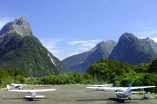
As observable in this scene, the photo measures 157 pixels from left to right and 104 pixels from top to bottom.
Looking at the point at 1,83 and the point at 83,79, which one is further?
the point at 83,79

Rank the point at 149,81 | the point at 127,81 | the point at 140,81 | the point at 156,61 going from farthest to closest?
the point at 156,61 < the point at 127,81 < the point at 140,81 < the point at 149,81

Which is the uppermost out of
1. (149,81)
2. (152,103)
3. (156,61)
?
(156,61)

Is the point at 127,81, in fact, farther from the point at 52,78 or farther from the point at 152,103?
the point at 52,78

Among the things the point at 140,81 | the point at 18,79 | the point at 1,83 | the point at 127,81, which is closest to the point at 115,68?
the point at 18,79

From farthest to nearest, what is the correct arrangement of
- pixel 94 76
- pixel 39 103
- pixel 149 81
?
pixel 94 76
pixel 149 81
pixel 39 103

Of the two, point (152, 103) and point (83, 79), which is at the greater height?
point (83, 79)

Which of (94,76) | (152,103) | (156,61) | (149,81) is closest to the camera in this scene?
(152,103)

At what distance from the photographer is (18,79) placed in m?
136

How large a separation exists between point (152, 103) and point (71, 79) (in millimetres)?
99646

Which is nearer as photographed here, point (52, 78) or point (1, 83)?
point (1, 83)

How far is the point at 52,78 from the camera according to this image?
453 feet

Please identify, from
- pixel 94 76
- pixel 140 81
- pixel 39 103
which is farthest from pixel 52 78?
pixel 39 103

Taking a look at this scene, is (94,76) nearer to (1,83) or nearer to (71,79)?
(71,79)

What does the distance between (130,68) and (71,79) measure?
27.2 metres
